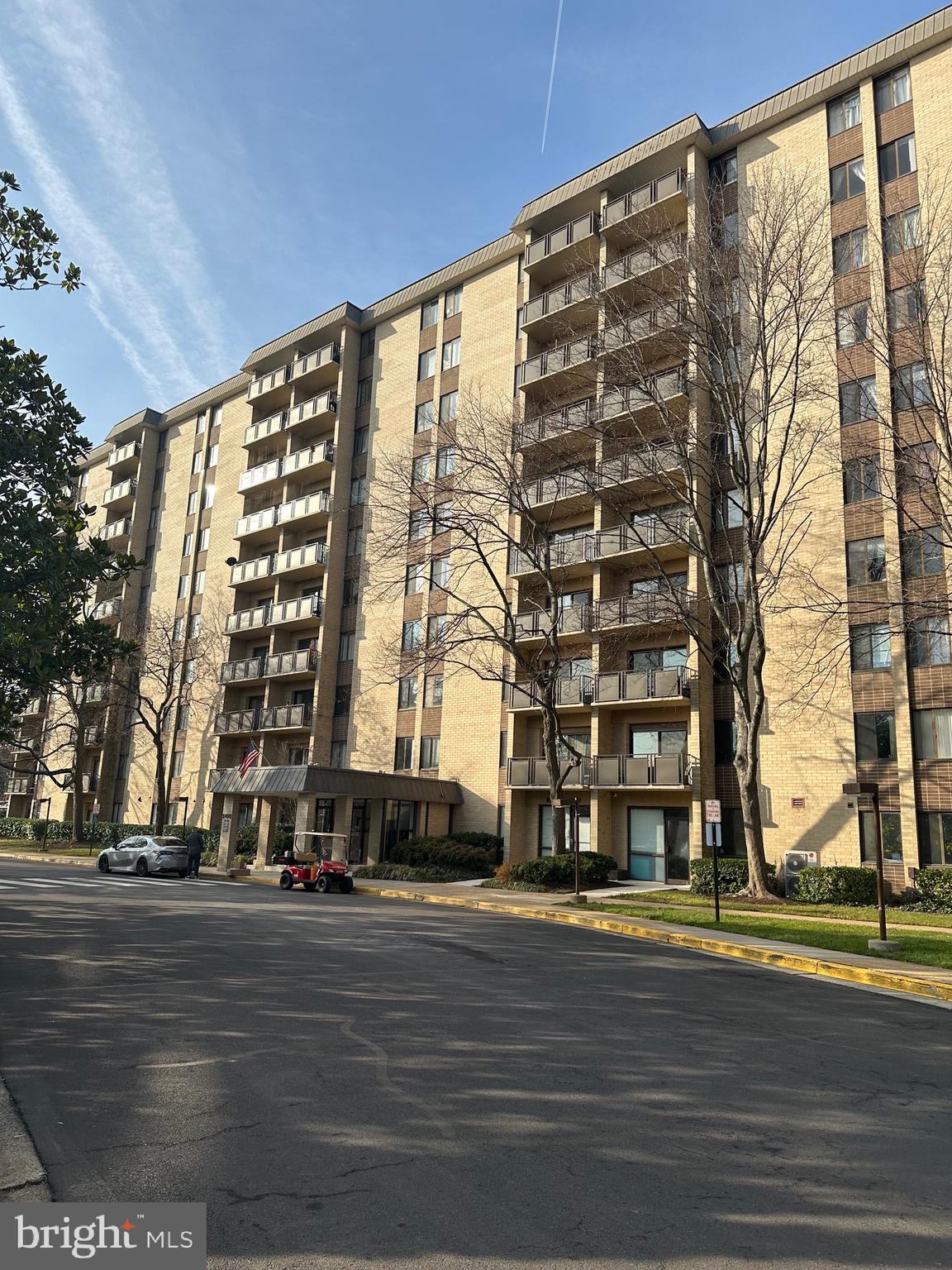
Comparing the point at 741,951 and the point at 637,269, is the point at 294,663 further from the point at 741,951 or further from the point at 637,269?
the point at 741,951

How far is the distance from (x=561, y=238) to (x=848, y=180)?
36.2ft

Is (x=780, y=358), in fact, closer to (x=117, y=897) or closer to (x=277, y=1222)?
(x=117, y=897)

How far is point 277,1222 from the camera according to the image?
4039 millimetres

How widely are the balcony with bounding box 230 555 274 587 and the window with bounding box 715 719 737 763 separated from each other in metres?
24.0

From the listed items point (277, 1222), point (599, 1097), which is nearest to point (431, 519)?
point (599, 1097)

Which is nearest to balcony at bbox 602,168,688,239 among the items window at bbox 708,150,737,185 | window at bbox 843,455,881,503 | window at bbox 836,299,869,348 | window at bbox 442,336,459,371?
window at bbox 708,150,737,185

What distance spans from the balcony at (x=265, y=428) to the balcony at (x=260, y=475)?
1.30 metres

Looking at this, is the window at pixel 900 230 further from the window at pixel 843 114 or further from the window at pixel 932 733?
the window at pixel 932 733

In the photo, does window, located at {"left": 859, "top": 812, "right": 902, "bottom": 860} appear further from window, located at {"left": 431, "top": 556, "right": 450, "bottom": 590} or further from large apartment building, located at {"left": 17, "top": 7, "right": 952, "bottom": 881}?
window, located at {"left": 431, "top": 556, "right": 450, "bottom": 590}

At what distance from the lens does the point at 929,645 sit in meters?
23.8

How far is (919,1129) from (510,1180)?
308cm

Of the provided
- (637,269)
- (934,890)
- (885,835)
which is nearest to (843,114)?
(637,269)

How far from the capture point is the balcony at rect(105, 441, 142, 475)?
5640cm

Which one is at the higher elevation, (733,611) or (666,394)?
(666,394)
